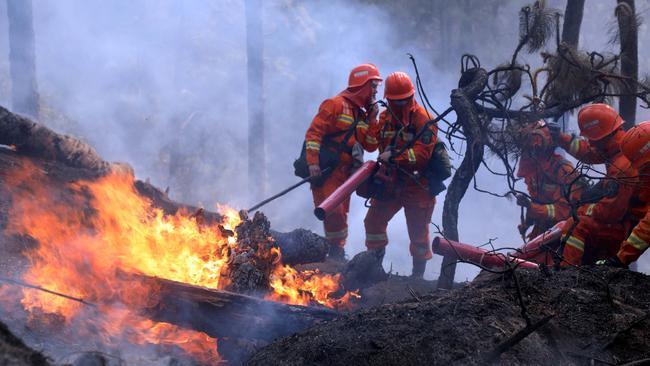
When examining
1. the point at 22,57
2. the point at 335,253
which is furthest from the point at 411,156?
the point at 22,57

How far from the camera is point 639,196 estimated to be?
477cm

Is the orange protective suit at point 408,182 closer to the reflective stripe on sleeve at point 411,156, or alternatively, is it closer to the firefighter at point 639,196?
the reflective stripe on sleeve at point 411,156

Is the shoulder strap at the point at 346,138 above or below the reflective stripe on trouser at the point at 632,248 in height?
above

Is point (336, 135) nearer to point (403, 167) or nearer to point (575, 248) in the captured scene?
point (403, 167)

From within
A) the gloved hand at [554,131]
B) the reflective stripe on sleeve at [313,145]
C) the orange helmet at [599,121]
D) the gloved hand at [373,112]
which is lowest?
the orange helmet at [599,121]

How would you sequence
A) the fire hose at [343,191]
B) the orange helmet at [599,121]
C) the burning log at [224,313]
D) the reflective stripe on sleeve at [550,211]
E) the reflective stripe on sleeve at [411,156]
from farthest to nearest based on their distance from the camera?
the reflective stripe on sleeve at [550,211] → the reflective stripe on sleeve at [411,156] → the orange helmet at [599,121] → the fire hose at [343,191] → the burning log at [224,313]

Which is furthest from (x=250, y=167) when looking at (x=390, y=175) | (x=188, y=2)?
(x=390, y=175)

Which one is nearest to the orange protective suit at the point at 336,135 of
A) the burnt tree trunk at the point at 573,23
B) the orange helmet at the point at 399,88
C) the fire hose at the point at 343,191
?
the orange helmet at the point at 399,88

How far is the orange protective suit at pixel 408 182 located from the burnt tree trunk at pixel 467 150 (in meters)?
0.97

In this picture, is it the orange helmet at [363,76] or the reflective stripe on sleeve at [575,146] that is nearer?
the reflective stripe on sleeve at [575,146]

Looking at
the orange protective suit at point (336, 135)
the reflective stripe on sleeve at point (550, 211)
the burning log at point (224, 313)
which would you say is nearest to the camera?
the burning log at point (224, 313)

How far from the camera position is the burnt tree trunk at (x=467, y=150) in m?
4.95

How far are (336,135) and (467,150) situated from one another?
211cm

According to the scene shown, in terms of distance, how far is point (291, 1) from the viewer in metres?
18.1
